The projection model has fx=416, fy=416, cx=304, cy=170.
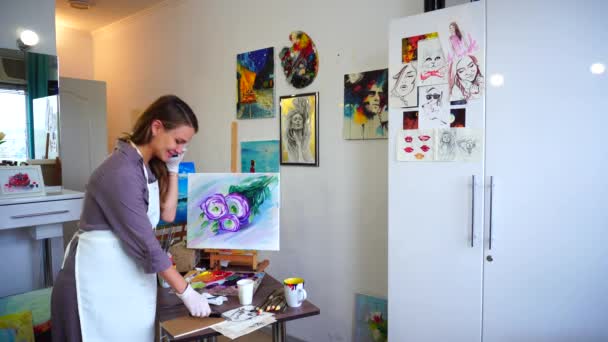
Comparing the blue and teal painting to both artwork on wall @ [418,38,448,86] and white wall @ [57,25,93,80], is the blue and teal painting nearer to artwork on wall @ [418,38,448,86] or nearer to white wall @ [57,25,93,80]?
artwork on wall @ [418,38,448,86]

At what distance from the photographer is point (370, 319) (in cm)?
255

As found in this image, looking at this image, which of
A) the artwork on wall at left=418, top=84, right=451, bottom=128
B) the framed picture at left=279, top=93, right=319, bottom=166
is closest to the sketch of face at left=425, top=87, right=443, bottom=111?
A: the artwork on wall at left=418, top=84, right=451, bottom=128

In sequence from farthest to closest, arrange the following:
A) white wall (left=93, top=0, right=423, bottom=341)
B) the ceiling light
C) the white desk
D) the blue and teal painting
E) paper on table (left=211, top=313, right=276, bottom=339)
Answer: the ceiling light < the white desk < white wall (left=93, top=0, right=423, bottom=341) < the blue and teal painting < paper on table (left=211, top=313, right=276, bottom=339)

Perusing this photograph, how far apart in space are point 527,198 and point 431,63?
2.27 ft

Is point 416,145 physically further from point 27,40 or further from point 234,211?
point 27,40

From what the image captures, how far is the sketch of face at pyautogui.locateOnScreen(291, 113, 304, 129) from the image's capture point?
2.90 metres

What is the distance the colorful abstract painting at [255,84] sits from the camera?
310 cm

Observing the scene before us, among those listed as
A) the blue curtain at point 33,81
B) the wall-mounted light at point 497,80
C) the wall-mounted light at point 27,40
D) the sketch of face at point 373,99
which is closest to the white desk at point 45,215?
the blue curtain at point 33,81

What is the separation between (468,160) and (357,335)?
142cm

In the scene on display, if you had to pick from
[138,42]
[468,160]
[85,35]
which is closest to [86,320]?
[468,160]

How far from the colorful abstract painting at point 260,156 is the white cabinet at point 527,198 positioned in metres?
1.38

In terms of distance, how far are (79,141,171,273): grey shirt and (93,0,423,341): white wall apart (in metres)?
1.45

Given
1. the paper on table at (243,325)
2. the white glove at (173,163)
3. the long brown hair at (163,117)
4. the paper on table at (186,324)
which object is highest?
the long brown hair at (163,117)

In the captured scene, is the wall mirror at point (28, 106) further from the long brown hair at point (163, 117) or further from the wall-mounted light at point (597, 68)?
the wall-mounted light at point (597, 68)
